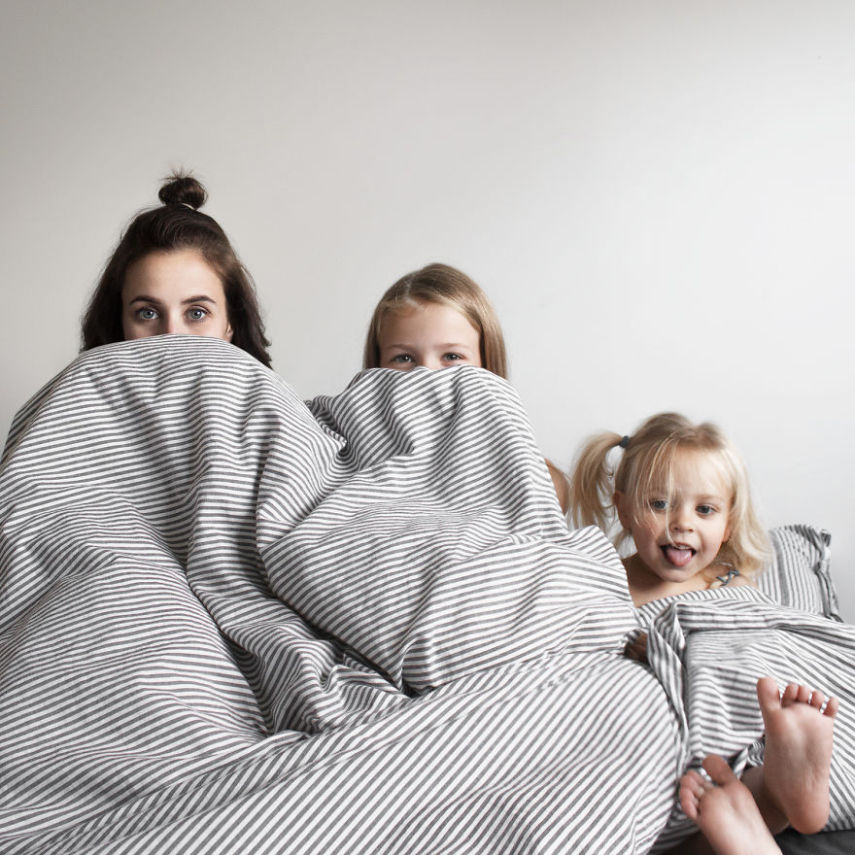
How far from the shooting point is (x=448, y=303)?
151 cm

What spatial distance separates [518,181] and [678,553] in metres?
0.95

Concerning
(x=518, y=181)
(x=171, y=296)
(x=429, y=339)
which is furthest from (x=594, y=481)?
(x=171, y=296)

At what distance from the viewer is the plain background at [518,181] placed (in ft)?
6.33

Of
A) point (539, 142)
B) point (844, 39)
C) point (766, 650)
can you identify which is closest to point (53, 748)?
point (766, 650)

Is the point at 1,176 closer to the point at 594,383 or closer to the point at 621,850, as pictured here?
the point at 594,383

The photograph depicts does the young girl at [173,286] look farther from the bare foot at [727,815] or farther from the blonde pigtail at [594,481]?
the bare foot at [727,815]

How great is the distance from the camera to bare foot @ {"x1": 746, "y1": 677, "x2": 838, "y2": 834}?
76 cm

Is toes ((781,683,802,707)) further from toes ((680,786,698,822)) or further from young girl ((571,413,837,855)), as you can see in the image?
young girl ((571,413,837,855))

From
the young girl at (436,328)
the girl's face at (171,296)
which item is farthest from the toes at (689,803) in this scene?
the girl's face at (171,296)

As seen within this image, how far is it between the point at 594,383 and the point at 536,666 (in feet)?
4.16

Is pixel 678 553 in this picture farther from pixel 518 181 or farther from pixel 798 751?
pixel 518 181

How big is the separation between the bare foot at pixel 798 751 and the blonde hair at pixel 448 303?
89 centimetres

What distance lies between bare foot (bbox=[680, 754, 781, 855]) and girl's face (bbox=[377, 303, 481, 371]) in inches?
33.3

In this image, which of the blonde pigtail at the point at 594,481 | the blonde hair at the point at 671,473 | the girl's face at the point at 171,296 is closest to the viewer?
the girl's face at the point at 171,296
